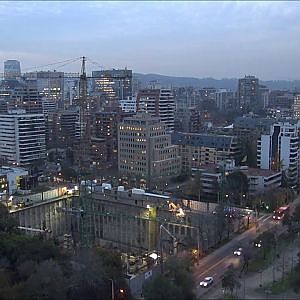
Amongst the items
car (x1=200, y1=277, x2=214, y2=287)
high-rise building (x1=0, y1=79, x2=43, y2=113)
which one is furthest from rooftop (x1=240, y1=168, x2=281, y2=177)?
high-rise building (x1=0, y1=79, x2=43, y2=113)

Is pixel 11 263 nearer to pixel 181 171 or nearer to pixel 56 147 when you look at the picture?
pixel 181 171

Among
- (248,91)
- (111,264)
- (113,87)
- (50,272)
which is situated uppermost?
(113,87)

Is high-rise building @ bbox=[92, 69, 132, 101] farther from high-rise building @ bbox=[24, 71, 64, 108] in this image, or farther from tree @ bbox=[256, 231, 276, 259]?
tree @ bbox=[256, 231, 276, 259]

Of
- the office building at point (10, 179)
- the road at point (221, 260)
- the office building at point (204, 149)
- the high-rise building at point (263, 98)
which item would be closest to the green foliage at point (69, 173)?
the office building at point (10, 179)

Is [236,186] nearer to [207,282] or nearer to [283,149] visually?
[283,149]

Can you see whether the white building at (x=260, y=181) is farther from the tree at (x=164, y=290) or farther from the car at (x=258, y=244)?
the tree at (x=164, y=290)

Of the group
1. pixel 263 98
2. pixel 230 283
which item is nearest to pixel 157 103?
pixel 230 283

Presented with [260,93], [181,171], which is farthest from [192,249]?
[260,93]
